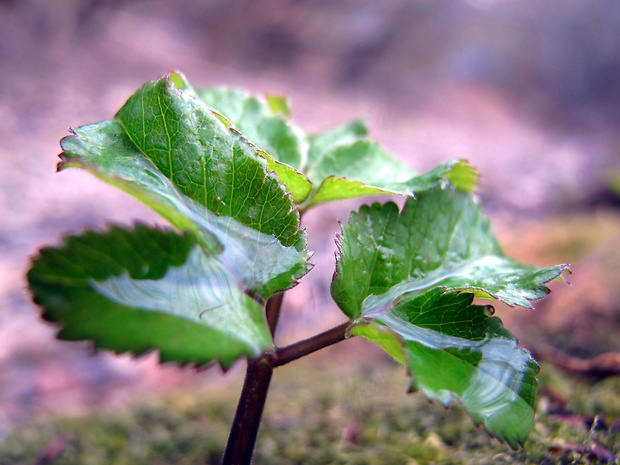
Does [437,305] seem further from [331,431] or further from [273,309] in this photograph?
[331,431]

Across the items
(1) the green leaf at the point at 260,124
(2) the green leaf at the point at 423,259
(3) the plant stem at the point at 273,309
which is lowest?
(3) the plant stem at the point at 273,309

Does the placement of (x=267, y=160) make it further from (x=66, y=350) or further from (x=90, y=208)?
(x=90, y=208)

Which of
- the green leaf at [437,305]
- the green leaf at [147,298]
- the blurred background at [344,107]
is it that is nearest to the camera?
the green leaf at [147,298]

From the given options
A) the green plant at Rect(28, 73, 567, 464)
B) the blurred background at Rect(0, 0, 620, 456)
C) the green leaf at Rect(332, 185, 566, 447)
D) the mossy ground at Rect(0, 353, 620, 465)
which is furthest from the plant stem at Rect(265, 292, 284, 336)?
the mossy ground at Rect(0, 353, 620, 465)

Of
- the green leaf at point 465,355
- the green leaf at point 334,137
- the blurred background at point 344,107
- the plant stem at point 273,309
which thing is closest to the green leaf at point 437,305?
the green leaf at point 465,355

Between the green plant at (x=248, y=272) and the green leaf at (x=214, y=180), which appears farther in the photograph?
the green leaf at (x=214, y=180)

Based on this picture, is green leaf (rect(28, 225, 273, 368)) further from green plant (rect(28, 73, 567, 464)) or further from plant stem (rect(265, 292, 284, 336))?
plant stem (rect(265, 292, 284, 336))

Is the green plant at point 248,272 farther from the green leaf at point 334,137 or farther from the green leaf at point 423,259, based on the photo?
the green leaf at point 334,137

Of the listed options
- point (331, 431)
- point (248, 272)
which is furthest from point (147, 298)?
point (331, 431)
